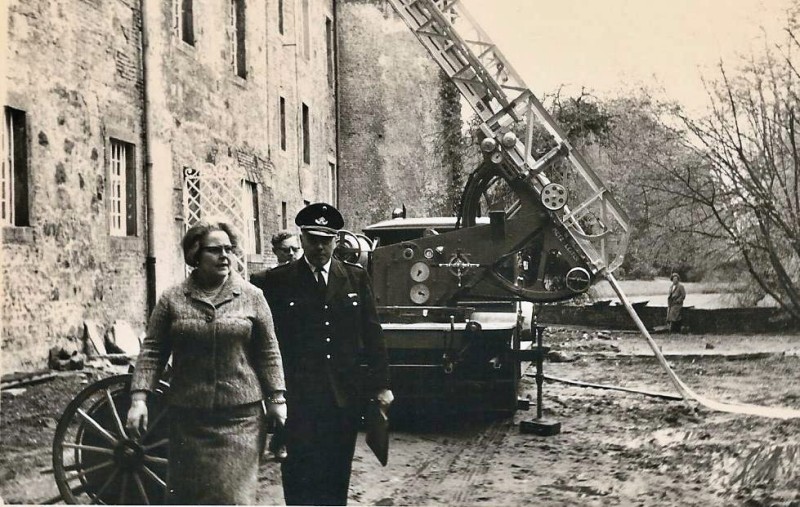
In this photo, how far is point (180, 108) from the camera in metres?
5.36

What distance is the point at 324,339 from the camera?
382 centimetres

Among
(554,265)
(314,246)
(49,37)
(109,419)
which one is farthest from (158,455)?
(554,265)

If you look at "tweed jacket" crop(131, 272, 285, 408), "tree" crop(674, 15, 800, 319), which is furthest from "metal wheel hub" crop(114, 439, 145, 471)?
"tree" crop(674, 15, 800, 319)

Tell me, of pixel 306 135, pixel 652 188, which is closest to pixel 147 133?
pixel 306 135

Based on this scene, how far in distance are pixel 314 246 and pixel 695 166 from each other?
2480 mm

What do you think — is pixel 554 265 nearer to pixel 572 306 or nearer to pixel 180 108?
pixel 572 306

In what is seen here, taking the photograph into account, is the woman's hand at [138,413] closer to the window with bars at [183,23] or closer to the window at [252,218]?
the window at [252,218]

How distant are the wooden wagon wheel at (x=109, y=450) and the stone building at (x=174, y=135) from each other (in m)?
0.59

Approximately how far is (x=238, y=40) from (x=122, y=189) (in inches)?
56.5

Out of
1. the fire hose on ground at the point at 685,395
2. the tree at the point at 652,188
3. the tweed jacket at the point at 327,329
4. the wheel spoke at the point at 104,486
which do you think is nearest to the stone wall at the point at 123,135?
the tweed jacket at the point at 327,329

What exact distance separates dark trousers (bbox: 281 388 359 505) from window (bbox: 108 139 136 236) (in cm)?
179

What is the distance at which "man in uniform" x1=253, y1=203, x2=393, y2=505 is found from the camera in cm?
381

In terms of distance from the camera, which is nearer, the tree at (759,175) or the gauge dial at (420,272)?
the tree at (759,175)

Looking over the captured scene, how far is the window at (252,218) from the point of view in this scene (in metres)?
4.84
